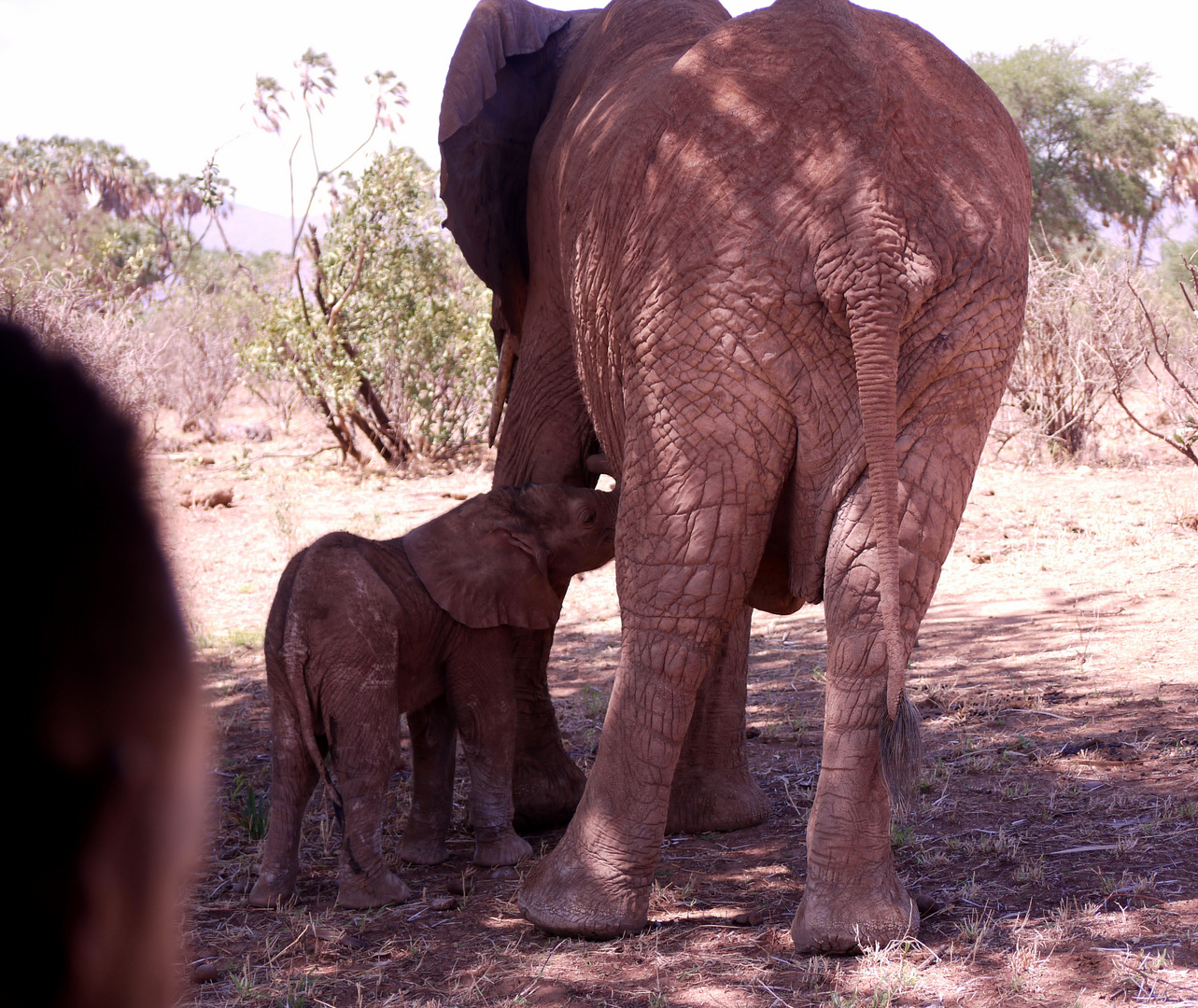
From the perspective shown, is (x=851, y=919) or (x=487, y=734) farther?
(x=487, y=734)

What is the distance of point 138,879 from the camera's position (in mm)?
609

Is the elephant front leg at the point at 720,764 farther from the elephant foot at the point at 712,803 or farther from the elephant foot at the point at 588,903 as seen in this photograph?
the elephant foot at the point at 588,903

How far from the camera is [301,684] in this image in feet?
11.0

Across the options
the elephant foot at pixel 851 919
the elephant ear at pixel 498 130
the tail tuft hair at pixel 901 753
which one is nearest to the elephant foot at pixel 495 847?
the elephant foot at pixel 851 919

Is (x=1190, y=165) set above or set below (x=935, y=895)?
above

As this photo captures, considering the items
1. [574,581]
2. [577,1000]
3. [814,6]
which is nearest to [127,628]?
[577,1000]

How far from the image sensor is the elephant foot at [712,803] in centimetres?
387

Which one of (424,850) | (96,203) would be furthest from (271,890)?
(96,203)

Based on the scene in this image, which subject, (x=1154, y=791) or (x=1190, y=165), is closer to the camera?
(x=1154, y=791)

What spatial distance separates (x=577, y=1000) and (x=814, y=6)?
8.00ft

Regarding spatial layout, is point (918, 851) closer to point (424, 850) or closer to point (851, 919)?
point (851, 919)

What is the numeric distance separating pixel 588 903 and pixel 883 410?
1.43 meters

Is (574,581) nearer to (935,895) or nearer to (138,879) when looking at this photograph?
(935,895)

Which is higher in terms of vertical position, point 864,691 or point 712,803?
point 864,691
